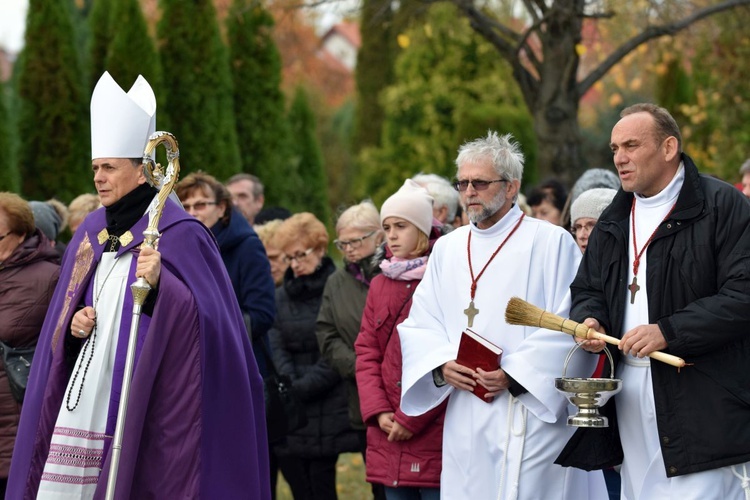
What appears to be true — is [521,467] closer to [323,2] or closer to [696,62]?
[323,2]

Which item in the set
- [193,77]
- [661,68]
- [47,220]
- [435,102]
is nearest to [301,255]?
[47,220]

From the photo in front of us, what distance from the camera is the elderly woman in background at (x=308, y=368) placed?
25.3ft

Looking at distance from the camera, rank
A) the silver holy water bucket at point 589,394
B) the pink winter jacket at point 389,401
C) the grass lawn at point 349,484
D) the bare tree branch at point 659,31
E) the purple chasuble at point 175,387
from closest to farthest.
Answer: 1. the silver holy water bucket at point 589,394
2. the purple chasuble at point 175,387
3. the pink winter jacket at point 389,401
4. the grass lawn at point 349,484
5. the bare tree branch at point 659,31

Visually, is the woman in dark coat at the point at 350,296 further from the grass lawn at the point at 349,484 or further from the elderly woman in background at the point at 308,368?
the grass lawn at the point at 349,484

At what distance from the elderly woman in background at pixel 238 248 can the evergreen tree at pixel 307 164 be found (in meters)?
13.1

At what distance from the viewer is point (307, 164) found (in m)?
22.4

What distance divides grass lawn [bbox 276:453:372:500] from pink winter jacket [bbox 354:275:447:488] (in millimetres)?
3493

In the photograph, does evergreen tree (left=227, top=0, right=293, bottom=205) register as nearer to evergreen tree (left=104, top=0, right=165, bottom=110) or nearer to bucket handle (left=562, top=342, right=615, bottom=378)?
evergreen tree (left=104, top=0, right=165, bottom=110)

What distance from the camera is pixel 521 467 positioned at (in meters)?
5.56

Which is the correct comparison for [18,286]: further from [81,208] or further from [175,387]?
[81,208]

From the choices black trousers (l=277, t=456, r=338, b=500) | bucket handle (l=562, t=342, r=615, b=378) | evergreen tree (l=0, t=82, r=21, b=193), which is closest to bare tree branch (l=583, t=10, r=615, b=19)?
evergreen tree (l=0, t=82, r=21, b=193)

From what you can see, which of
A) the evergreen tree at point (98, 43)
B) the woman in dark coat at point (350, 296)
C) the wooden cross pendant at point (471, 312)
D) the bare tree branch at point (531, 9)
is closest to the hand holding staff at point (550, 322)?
the wooden cross pendant at point (471, 312)

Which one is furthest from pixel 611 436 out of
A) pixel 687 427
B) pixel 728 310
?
pixel 728 310

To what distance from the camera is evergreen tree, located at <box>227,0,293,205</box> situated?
17.6 m
